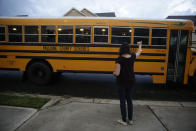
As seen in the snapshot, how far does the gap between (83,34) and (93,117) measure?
3.48 m

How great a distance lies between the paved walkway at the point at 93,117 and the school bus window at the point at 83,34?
2.61 metres

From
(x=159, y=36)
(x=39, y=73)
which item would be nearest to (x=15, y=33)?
(x=39, y=73)

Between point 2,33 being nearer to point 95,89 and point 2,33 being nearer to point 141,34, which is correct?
point 95,89

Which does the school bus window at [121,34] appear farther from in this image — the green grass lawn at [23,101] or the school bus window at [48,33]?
the green grass lawn at [23,101]

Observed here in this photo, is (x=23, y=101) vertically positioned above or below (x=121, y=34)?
below

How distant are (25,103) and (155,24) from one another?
5.12 m

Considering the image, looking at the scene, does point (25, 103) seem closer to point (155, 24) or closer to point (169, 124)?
point (169, 124)

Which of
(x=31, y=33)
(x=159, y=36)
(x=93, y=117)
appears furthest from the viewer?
(x=31, y=33)

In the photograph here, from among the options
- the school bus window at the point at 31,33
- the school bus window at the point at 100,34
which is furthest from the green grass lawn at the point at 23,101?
the school bus window at the point at 100,34

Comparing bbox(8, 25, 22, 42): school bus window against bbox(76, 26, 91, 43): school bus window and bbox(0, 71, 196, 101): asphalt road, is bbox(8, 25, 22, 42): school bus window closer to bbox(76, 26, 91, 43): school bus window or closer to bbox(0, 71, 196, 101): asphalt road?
bbox(0, 71, 196, 101): asphalt road

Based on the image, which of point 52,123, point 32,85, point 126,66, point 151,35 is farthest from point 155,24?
point 32,85

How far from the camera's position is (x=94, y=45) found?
6.04 m

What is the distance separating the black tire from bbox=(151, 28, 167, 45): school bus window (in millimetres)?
4356

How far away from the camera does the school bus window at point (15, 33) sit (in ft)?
20.4
